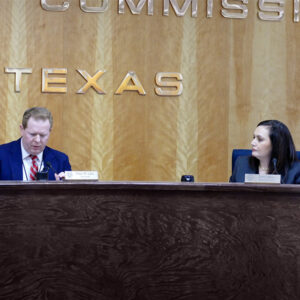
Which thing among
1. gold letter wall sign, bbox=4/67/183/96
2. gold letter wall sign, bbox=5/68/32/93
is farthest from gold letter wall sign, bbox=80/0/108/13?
gold letter wall sign, bbox=5/68/32/93

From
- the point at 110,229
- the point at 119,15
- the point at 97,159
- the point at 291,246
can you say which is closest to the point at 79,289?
the point at 110,229

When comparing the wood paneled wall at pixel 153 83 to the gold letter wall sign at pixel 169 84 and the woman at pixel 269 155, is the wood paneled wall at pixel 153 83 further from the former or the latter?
the woman at pixel 269 155

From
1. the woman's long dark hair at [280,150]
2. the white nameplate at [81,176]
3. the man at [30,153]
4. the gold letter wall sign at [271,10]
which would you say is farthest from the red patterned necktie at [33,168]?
the gold letter wall sign at [271,10]

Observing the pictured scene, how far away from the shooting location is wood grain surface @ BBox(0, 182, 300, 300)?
2.11 metres

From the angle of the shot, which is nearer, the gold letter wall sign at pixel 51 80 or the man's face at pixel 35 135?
the man's face at pixel 35 135

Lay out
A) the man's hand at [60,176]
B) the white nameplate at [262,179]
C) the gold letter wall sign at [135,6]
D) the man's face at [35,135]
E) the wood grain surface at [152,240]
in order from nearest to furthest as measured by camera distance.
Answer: the wood grain surface at [152,240], the white nameplate at [262,179], the man's hand at [60,176], the man's face at [35,135], the gold letter wall sign at [135,6]

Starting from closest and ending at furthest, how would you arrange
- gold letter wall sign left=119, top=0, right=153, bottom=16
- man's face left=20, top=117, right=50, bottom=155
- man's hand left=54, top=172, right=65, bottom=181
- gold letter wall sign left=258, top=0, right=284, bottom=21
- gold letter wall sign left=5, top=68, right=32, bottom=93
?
man's hand left=54, top=172, right=65, bottom=181, man's face left=20, top=117, right=50, bottom=155, gold letter wall sign left=5, top=68, right=32, bottom=93, gold letter wall sign left=119, top=0, right=153, bottom=16, gold letter wall sign left=258, top=0, right=284, bottom=21

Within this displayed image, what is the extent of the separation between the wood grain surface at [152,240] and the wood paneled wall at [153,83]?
2.11 metres

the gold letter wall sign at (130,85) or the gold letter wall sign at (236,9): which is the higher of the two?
the gold letter wall sign at (236,9)

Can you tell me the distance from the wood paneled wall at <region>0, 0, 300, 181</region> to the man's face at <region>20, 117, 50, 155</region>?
989 millimetres

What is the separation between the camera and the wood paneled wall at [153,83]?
4188mm

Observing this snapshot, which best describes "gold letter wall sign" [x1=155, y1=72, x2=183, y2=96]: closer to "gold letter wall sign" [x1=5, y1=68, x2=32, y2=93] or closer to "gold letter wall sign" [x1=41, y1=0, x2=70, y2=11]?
"gold letter wall sign" [x1=41, y1=0, x2=70, y2=11]

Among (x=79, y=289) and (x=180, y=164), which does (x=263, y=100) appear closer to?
(x=180, y=164)

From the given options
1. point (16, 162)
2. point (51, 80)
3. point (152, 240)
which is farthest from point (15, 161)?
point (152, 240)
